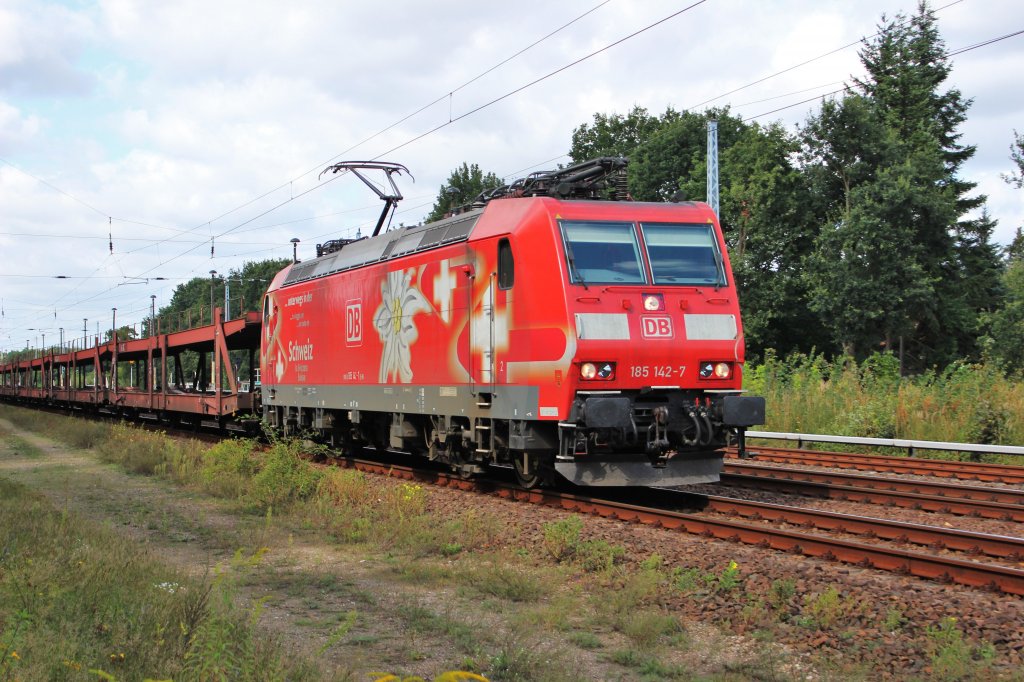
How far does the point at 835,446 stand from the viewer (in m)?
18.9

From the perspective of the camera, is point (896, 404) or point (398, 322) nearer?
point (398, 322)

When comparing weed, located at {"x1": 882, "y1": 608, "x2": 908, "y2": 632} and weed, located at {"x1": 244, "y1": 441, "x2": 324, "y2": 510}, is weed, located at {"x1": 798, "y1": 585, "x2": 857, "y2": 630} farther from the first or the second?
weed, located at {"x1": 244, "y1": 441, "x2": 324, "y2": 510}

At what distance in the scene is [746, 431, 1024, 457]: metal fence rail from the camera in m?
15.0

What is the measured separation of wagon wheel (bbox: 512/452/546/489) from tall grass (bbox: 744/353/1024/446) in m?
8.83

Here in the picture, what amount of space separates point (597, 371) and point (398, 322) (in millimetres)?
4859

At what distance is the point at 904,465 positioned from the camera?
1526 cm

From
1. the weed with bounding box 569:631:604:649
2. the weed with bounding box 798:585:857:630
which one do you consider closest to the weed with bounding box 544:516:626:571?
→ the weed with bounding box 569:631:604:649

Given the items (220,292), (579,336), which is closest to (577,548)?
(579,336)

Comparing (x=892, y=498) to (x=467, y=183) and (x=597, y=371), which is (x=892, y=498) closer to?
(x=597, y=371)

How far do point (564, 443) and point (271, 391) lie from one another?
38.7 ft

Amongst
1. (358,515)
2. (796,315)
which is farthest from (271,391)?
(796,315)

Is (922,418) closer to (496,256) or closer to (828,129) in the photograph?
(496,256)

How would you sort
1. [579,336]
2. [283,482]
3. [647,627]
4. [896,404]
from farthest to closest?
[896,404], [283,482], [579,336], [647,627]

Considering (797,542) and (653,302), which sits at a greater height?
(653,302)
